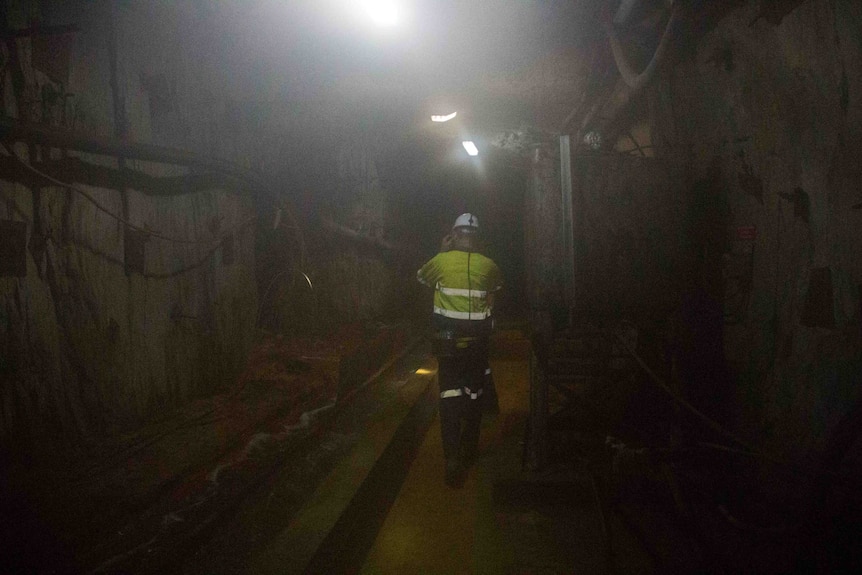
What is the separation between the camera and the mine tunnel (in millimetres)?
2758

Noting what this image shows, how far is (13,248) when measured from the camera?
10.7 feet

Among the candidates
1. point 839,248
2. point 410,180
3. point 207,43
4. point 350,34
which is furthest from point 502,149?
point 839,248

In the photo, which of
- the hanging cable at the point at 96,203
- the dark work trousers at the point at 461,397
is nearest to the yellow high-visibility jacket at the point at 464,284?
the dark work trousers at the point at 461,397

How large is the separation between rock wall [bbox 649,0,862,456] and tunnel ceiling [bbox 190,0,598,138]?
338cm

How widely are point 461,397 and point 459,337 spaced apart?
0.51 metres

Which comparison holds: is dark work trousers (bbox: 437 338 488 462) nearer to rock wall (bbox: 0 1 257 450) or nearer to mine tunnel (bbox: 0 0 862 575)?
mine tunnel (bbox: 0 0 862 575)

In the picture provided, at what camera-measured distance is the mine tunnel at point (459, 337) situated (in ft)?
9.05

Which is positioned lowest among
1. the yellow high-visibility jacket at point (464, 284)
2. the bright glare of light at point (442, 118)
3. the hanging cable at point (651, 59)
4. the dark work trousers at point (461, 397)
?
the dark work trousers at point (461, 397)

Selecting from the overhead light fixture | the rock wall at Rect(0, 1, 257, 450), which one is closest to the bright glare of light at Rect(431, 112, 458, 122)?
the overhead light fixture

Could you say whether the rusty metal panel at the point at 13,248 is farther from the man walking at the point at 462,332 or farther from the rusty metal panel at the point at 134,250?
the man walking at the point at 462,332

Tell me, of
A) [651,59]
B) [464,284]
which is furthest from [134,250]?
[651,59]

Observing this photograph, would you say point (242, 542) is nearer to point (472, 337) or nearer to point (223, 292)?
point (472, 337)

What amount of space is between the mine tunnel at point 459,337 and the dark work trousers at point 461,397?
26 millimetres

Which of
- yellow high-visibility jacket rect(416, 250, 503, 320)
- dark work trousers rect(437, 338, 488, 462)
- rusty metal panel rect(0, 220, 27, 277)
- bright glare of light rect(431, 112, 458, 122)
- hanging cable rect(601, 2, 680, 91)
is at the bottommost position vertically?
dark work trousers rect(437, 338, 488, 462)
